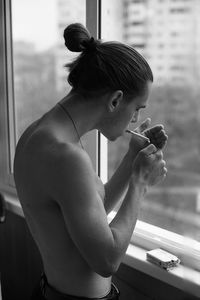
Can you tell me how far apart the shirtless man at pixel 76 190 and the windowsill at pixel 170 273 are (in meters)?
0.19

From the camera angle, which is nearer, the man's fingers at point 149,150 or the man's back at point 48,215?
the man's back at point 48,215

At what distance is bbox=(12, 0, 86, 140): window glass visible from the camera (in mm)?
1718

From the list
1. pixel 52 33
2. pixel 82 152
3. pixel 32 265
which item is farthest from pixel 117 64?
pixel 32 265

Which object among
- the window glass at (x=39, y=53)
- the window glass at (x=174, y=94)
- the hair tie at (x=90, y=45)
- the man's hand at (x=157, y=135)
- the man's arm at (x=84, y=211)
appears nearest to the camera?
the man's arm at (x=84, y=211)

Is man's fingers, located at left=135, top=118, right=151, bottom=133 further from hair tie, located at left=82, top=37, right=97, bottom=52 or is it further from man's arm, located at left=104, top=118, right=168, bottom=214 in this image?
hair tie, located at left=82, top=37, right=97, bottom=52

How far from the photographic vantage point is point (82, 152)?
2.81ft

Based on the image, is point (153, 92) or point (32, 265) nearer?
point (153, 92)

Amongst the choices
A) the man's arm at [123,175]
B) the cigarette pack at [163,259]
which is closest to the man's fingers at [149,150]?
the man's arm at [123,175]

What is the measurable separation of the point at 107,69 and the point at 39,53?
1.03m

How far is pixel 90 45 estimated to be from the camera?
0.95m

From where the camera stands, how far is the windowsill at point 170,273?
1.10 meters

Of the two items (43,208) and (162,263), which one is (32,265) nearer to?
(162,263)

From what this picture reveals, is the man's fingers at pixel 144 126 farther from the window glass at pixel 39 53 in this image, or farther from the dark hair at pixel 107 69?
the window glass at pixel 39 53

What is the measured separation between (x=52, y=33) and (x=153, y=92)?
674 millimetres
